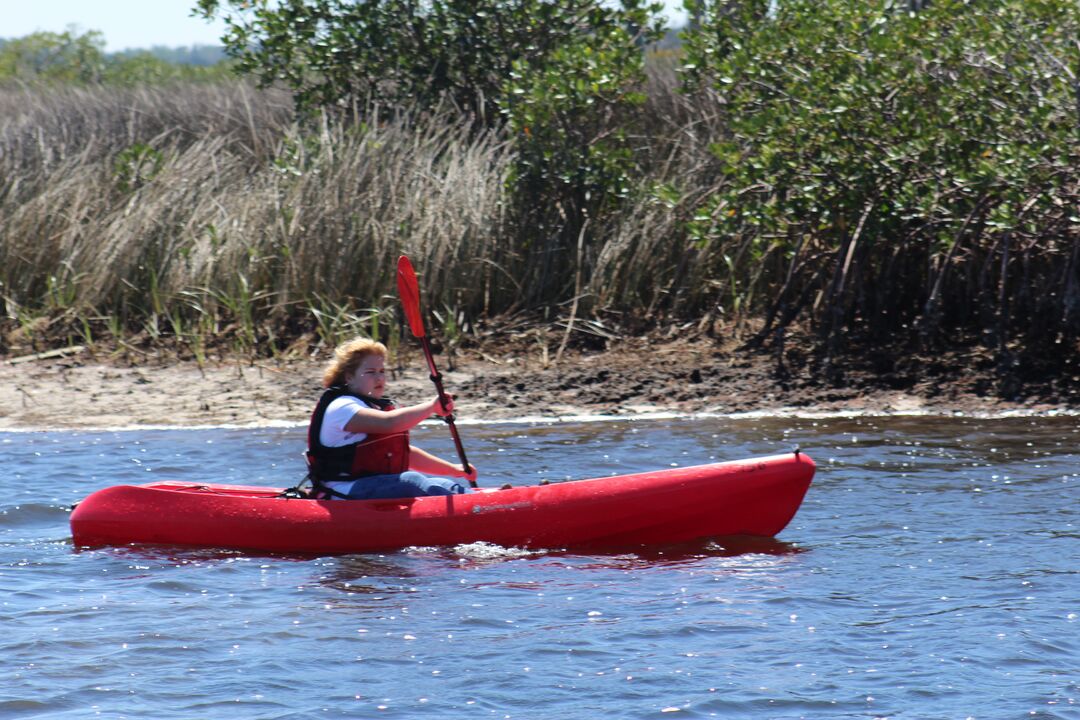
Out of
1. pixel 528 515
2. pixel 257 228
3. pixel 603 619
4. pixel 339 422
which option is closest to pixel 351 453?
pixel 339 422

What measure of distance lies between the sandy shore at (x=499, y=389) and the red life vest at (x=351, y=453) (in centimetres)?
298

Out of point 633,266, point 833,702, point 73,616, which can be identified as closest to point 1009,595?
point 833,702

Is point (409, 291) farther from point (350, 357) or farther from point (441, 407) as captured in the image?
point (441, 407)

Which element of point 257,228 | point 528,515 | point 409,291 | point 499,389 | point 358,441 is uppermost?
point 257,228

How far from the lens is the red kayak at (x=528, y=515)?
6.82m

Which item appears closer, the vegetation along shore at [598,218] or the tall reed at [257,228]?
the vegetation along shore at [598,218]

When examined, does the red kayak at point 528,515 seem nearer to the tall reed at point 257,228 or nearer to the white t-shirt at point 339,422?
the white t-shirt at point 339,422

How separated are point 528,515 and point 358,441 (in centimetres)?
89

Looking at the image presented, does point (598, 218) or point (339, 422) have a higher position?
point (598, 218)

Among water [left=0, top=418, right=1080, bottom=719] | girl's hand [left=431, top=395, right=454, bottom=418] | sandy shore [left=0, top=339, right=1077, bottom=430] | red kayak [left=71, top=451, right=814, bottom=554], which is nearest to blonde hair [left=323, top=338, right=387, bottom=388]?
girl's hand [left=431, top=395, right=454, bottom=418]

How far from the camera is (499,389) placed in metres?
10.7

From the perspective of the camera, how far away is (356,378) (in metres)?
7.12

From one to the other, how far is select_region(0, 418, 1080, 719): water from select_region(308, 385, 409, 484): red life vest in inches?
19.3

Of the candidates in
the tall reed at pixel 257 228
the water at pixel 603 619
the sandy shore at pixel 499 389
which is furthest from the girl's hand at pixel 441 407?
the tall reed at pixel 257 228
